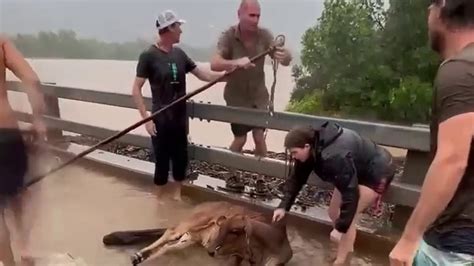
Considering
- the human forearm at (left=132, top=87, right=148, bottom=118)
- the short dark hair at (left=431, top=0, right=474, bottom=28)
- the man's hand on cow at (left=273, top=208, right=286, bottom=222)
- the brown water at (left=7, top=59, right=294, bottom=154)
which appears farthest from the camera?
the human forearm at (left=132, top=87, right=148, bottom=118)

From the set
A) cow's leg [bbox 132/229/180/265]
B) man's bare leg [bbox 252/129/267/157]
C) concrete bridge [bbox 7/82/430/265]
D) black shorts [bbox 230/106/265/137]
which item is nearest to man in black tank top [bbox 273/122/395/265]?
concrete bridge [bbox 7/82/430/265]

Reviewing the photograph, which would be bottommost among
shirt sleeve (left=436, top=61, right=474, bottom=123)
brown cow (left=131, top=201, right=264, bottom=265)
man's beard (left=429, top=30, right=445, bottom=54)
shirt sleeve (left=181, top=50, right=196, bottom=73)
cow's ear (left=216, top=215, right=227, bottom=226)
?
brown cow (left=131, top=201, right=264, bottom=265)

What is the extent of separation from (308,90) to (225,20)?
994 mm

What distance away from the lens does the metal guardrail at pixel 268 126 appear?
203 inches

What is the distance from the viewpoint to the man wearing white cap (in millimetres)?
6188

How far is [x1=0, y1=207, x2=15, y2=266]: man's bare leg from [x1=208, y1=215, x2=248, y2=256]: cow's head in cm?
Result: 122

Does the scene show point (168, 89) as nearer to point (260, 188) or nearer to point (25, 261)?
point (260, 188)

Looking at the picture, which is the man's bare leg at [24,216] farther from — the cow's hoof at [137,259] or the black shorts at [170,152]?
the black shorts at [170,152]

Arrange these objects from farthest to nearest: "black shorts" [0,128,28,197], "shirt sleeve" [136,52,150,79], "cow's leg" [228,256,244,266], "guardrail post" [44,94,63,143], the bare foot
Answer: "guardrail post" [44,94,63,143], "shirt sleeve" [136,52,150,79], "cow's leg" [228,256,244,266], the bare foot, "black shorts" [0,128,28,197]

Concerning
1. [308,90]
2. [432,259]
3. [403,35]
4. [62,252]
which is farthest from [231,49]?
[432,259]

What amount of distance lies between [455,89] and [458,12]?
291 millimetres

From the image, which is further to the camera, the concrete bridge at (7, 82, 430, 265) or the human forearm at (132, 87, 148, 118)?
the human forearm at (132, 87, 148, 118)

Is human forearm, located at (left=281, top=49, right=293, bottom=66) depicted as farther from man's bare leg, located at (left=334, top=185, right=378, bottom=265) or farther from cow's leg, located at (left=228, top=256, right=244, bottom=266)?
cow's leg, located at (left=228, top=256, right=244, bottom=266)

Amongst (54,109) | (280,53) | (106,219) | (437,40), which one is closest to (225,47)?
(280,53)
